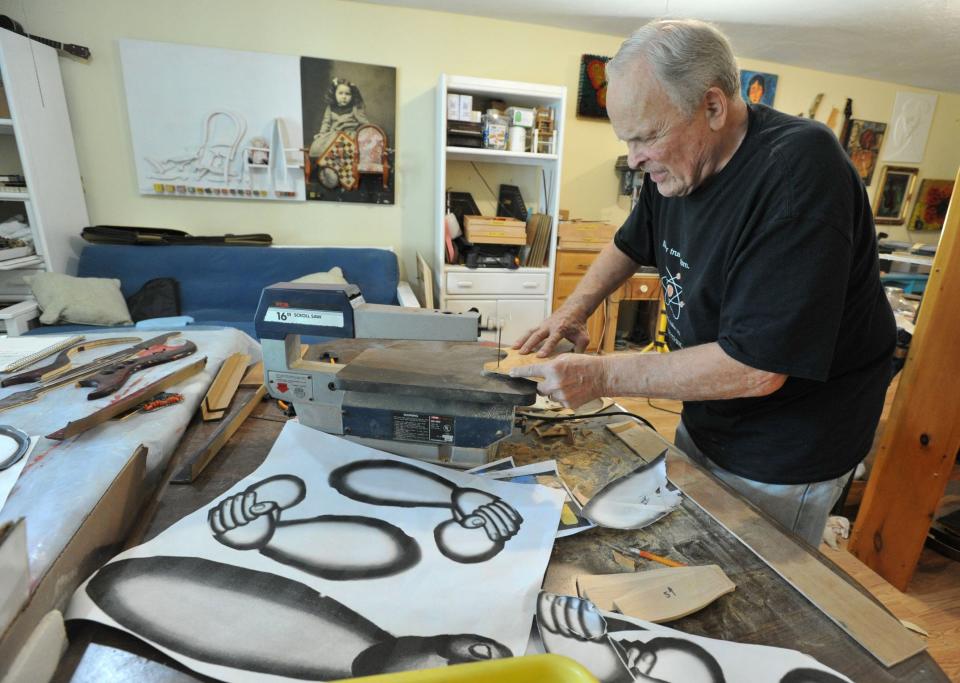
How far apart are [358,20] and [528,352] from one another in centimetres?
305

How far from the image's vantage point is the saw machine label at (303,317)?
2.82ft

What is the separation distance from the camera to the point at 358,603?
1.87 ft

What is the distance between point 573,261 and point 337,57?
208 cm

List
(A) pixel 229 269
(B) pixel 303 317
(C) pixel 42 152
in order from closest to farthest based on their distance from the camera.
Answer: (B) pixel 303 317
(C) pixel 42 152
(A) pixel 229 269

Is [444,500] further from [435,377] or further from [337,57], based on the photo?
[337,57]

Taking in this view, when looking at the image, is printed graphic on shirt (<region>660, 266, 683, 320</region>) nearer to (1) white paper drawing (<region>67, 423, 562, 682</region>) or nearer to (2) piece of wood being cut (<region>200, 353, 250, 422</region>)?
(1) white paper drawing (<region>67, 423, 562, 682</region>)

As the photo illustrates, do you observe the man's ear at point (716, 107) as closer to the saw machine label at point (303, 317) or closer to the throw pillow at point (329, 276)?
the saw machine label at point (303, 317)

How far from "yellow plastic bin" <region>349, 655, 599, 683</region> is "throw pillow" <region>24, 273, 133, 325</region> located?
9.70 ft

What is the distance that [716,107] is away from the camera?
0.80m

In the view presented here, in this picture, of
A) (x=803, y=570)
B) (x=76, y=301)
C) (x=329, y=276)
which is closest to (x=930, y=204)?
(x=329, y=276)

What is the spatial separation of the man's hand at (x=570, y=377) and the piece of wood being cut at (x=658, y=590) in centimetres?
29

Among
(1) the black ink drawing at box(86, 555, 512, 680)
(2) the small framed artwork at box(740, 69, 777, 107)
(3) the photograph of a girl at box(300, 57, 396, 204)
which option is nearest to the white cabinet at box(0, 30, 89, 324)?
(3) the photograph of a girl at box(300, 57, 396, 204)

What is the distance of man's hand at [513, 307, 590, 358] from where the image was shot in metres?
1.14

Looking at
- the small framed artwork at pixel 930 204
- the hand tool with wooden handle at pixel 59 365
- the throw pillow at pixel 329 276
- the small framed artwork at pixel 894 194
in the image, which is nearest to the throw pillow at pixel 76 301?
the throw pillow at pixel 329 276
